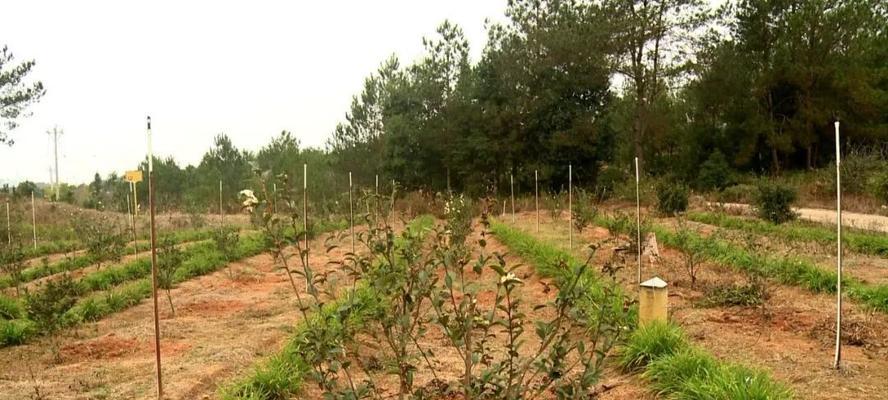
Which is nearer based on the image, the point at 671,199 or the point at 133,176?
the point at 133,176

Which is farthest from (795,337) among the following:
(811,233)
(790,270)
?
(811,233)

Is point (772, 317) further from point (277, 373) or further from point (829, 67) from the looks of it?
point (829, 67)

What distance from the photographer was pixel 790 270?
23.4 ft

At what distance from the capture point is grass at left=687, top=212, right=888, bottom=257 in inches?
363

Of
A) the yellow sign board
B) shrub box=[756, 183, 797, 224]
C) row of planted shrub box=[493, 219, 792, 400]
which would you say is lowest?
row of planted shrub box=[493, 219, 792, 400]

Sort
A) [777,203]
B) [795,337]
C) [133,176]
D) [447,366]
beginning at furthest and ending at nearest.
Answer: [777,203], [795,337], [447,366], [133,176]

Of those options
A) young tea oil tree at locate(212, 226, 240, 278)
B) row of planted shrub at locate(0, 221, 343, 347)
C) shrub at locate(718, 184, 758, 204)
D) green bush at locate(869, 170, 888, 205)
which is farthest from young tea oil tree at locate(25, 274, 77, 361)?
shrub at locate(718, 184, 758, 204)

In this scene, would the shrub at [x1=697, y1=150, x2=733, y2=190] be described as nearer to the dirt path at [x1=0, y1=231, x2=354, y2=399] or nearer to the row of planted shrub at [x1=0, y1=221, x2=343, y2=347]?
the row of planted shrub at [x1=0, y1=221, x2=343, y2=347]

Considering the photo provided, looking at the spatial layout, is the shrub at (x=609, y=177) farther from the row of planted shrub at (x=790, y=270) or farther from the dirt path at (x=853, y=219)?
the row of planted shrub at (x=790, y=270)

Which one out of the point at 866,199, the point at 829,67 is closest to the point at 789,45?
the point at 829,67

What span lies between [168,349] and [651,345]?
13.3 ft

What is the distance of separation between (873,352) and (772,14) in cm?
2389

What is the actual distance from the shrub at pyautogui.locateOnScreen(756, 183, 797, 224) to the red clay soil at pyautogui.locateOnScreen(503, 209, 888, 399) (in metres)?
6.13

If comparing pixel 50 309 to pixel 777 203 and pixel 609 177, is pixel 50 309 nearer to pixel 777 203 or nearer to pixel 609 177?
pixel 777 203
